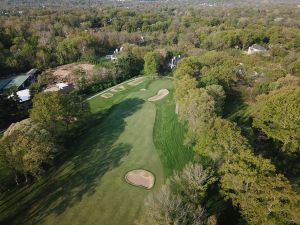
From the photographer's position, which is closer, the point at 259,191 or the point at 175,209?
the point at 175,209

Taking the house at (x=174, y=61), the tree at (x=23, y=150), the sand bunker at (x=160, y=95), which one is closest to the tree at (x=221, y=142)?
the tree at (x=23, y=150)

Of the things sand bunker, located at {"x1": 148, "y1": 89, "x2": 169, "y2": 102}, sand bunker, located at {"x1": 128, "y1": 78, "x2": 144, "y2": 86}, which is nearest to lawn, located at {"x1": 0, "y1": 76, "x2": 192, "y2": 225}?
sand bunker, located at {"x1": 148, "y1": 89, "x2": 169, "y2": 102}

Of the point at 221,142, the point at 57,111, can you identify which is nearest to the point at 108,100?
the point at 57,111

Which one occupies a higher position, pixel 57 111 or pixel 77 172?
pixel 57 111

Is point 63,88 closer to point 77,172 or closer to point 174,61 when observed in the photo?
point 77,172

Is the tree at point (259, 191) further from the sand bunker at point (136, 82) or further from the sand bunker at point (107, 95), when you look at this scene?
the sand bunker at point (136, 82)

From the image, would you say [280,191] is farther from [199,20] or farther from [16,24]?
[199,20]

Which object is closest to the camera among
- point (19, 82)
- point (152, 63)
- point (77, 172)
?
point (77, 172)
